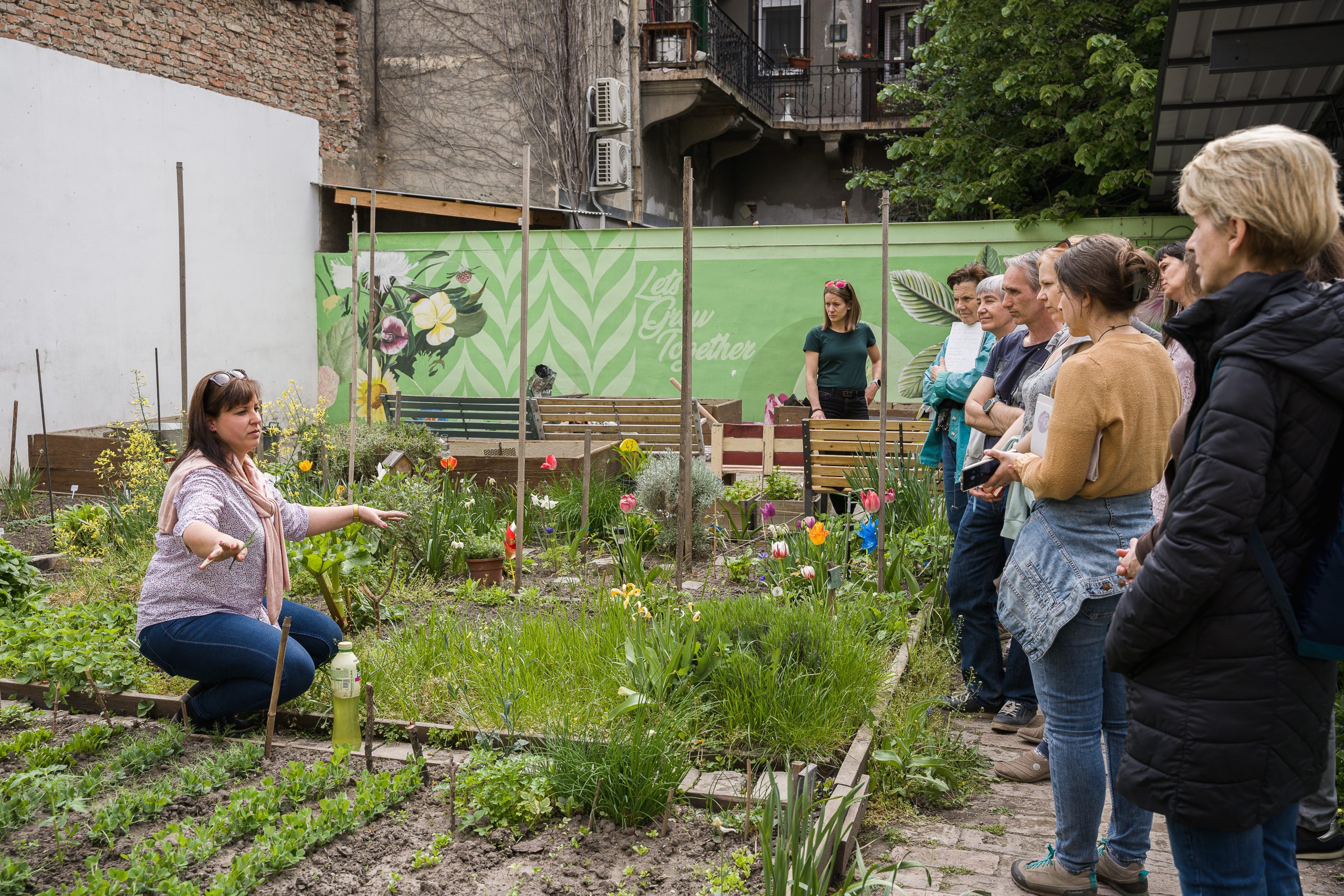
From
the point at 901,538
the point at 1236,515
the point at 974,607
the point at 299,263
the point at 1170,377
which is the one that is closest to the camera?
the point at 1236,515

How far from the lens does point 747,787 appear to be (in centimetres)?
287

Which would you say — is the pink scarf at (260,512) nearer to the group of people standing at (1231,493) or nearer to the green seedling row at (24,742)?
A: the green seedling row at (24,742)

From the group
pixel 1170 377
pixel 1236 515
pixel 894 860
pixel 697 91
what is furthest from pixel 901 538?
pixel 697 91

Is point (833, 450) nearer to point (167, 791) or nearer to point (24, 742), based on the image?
point (167, 791)

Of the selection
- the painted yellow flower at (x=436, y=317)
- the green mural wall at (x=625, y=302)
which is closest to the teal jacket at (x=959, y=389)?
the green mural wall at (x=625, y=302)

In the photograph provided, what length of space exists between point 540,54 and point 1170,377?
13.7 metres

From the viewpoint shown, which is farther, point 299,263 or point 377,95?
point 377,95

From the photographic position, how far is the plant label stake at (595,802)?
283 cm

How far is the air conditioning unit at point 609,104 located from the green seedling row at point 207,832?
13.1m

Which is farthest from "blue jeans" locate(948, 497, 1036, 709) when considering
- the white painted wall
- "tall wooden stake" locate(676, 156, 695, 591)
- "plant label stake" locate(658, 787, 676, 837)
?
the white painted wall

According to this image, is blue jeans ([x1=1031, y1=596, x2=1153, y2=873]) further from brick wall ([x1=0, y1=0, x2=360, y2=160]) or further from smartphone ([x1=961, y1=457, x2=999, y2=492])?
brick wall ([x1=0, y1=0, x2=360, y2=160])

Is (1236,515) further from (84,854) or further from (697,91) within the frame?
(697,91)

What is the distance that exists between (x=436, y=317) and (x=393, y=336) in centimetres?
66

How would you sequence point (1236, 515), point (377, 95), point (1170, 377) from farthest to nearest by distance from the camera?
1. point (377, 95)
2. point (1170, 377)
3. point (1236, 515)
